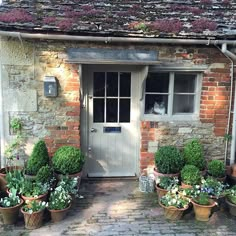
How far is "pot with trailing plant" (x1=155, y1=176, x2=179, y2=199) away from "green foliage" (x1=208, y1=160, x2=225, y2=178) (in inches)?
29.0

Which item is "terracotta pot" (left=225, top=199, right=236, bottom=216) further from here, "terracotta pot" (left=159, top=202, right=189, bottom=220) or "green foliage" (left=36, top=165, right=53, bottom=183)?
"green foliage" (left=36, top=165, right=53, bottom=183)

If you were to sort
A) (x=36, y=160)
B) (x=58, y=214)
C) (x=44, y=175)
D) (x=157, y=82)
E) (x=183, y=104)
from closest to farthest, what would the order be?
1. (x=58, y=214)
2. (x=44, y=175)
3. (x=36, y=160)
4. (x=157, y=82)
5. (x=183, y=104)

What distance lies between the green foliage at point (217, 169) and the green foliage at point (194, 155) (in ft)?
0.51

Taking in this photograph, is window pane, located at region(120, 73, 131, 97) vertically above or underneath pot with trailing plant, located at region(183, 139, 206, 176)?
above

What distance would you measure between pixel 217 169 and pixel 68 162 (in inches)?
110

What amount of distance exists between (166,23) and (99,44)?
4.27 ft

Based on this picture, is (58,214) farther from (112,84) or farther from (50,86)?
(112,84)

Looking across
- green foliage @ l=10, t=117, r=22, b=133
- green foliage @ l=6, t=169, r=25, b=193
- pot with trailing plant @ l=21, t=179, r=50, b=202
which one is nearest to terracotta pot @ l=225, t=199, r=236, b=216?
pot with trailing plant @ l=21, t=179, r=50, b=202

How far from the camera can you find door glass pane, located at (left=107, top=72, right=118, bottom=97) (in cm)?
615

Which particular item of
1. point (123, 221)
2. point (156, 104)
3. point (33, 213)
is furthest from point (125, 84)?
point (33, 213)

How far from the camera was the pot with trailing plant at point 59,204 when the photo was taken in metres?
4.76

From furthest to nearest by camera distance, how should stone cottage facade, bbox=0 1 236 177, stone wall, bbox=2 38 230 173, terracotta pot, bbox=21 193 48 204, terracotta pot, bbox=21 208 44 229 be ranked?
stone wall, bbox=2 38 230 173
stone cottage facade, bbox=0 1 236 177
terracotta pot, bbox=21 193 48 204
terracotta pot, bbox=21 208 44 229

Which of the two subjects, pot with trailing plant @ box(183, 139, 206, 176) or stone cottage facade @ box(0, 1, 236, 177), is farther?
pot with trailing plant @ box(183, 139, 206, 176)

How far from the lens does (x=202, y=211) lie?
488 cm
